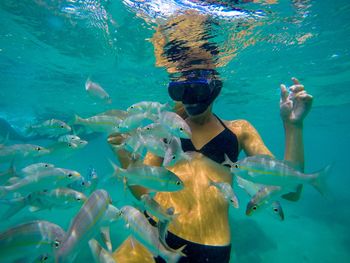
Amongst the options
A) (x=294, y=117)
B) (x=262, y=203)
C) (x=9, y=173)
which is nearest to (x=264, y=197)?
(x=262, y=203)

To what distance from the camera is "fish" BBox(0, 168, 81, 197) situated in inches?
161

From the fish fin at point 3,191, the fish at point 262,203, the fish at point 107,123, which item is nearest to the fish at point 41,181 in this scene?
the fish fin at point 3,191

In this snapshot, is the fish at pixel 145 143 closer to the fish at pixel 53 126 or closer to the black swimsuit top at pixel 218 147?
the black swimsuit top at pixel 218 147

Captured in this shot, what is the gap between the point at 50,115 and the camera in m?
28.4

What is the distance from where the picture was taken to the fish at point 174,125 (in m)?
3.77

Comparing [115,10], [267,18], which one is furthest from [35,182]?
[267,18]

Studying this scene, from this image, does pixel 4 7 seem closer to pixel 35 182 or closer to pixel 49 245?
pixel 35 182

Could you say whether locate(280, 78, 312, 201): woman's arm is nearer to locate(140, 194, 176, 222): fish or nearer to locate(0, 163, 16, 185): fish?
locate(140, 194, 176, 222): fish

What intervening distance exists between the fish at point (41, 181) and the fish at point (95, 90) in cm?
193

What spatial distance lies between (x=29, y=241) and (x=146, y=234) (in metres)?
1.30

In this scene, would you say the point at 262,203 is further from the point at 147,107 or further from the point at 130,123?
the point at 147,107

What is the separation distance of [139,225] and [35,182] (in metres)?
2.18

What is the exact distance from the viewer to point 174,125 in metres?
3.78

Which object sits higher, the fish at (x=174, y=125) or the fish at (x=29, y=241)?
the fish at (x=174, y=125)
